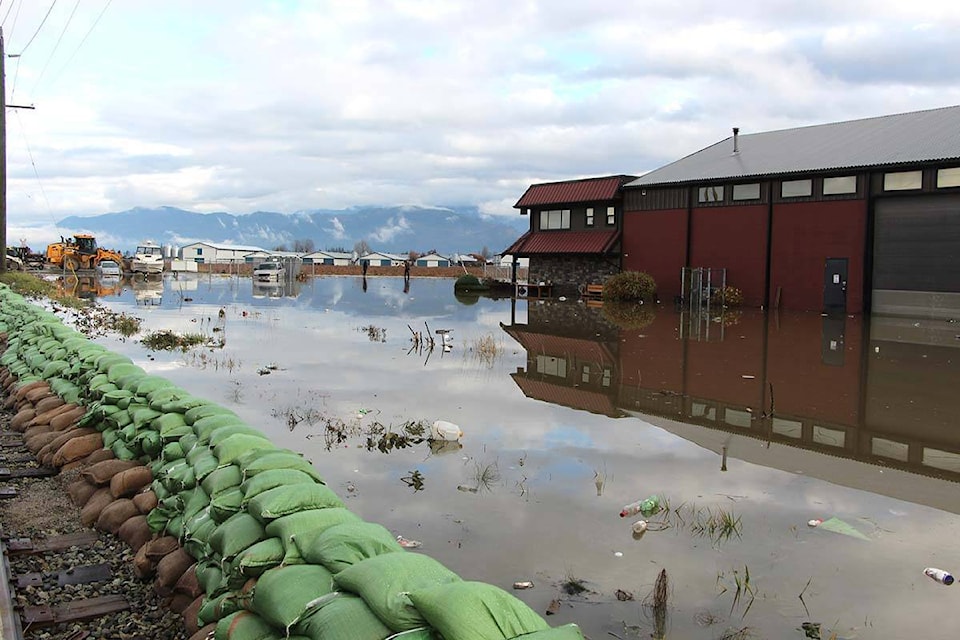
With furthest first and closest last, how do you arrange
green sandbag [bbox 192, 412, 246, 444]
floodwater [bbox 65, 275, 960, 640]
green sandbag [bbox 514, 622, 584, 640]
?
green sandbag [bbox 192, 412, 246, 444], floodwater [bbox 65, 275, 960, 640], green sandbag [bbox 514, 622, 584, 640]

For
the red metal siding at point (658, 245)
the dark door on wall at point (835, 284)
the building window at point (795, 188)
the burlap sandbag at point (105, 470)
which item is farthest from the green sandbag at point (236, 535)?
the red metal siding at point (658, 245)

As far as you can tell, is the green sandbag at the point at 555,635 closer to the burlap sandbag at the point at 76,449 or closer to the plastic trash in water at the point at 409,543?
the plastic trash in water at the point at 409,543

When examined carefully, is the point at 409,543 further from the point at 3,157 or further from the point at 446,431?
the point at 3,157

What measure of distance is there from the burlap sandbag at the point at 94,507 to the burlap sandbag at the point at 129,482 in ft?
0.21

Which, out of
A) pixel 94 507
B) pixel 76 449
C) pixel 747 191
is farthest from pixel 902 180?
pixel 94 507

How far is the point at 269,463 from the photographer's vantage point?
4531mm

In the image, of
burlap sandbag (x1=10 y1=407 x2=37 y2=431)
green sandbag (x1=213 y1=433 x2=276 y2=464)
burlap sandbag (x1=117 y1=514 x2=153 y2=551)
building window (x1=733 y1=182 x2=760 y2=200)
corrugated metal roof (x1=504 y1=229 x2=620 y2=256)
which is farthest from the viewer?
corrugated metal roof (x1=504 y1=229 x2=620 y2=256)

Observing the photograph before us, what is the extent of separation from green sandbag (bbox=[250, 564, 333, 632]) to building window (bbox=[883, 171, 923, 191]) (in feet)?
81.6

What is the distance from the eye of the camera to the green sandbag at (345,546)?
11.0 feet

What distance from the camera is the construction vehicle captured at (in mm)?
48031

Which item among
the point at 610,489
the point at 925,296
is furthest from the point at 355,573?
the point at 925,296

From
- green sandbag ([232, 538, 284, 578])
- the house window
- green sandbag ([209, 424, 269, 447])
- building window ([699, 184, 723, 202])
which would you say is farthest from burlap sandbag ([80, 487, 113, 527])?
building window ([699, 184, 723, 202])

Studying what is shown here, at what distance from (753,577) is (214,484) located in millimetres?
3150

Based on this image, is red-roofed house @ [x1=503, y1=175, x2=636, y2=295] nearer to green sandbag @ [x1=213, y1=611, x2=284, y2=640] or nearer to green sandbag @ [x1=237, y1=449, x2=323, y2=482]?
green sandbag @ [x1=237, y1=449, x2=323, y2=482]
